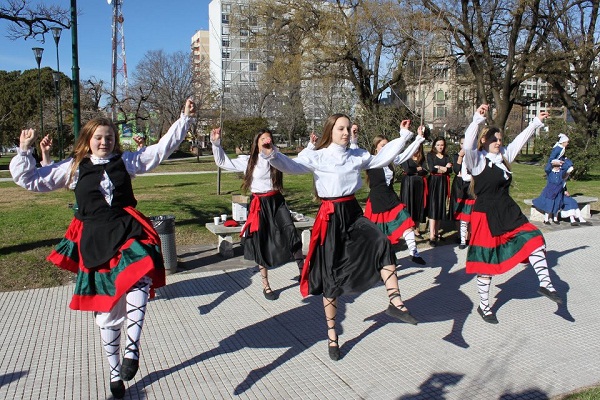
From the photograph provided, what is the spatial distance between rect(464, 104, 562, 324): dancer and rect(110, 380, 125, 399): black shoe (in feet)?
10.6

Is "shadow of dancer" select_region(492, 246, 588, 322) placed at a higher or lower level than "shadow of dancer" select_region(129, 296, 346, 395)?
higher

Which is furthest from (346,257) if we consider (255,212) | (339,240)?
(255,212)

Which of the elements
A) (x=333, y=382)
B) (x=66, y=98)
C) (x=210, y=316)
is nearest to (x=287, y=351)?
(x=333, y=382)

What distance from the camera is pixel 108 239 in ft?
11.6

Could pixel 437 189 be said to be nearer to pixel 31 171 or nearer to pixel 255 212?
pixel 255 212

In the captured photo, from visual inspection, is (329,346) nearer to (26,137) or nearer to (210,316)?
(210,316)

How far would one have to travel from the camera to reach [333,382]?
3771 mm

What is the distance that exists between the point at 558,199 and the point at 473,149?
6.57 meters

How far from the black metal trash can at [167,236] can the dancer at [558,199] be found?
7546 millimetres

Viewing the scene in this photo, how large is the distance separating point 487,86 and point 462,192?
21091 millimetres

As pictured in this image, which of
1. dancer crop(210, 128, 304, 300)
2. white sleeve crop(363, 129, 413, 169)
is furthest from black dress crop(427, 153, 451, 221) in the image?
white sleeve crop(363, 129, 413, 169)

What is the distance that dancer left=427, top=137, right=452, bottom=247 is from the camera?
859 centimetres

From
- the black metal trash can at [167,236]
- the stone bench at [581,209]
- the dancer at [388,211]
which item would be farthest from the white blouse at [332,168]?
the stone bench at [581,209]

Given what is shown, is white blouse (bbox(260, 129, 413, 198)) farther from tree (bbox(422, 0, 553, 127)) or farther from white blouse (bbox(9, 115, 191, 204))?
tree (bbox(422, 0, 553, 127))
